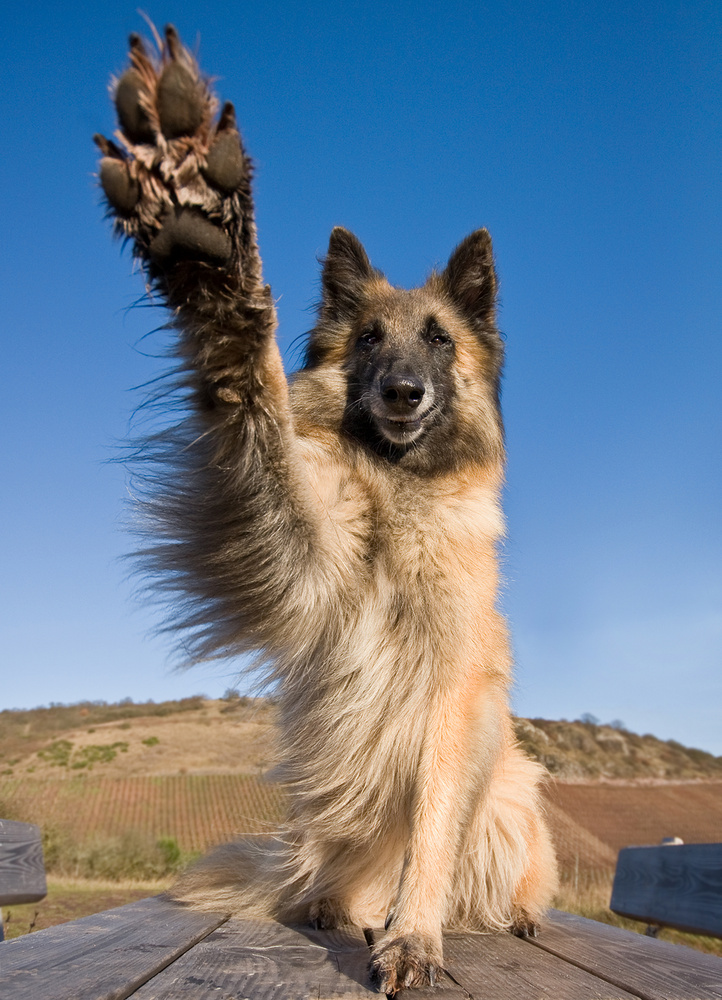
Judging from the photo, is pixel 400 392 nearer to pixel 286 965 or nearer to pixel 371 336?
pixel 371 336

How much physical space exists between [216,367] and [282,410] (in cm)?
27

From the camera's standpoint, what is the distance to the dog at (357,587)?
7.61 ft

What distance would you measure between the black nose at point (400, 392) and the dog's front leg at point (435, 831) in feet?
4.03

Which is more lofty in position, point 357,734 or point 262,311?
point 262,311

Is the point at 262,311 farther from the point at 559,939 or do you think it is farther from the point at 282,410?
the point at 559,939

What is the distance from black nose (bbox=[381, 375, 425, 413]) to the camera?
3.23 metres

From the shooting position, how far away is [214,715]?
53.0 ft

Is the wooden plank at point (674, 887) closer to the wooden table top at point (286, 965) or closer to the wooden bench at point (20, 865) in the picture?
the wooden table top at point (286, 965)

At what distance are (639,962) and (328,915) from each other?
53.2 inches

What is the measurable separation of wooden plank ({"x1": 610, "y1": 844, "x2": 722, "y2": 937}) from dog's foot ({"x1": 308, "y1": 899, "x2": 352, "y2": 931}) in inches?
54.9

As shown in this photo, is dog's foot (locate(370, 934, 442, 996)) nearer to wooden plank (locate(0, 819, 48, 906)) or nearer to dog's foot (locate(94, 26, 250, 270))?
wooden plank (locate(0, 819, 48, 906))

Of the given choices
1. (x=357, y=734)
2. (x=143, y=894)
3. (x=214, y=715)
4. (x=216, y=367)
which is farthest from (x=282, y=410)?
(x=214, y=715)

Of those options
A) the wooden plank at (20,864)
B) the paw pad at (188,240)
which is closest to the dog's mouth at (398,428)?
the paw pad at (188,240)

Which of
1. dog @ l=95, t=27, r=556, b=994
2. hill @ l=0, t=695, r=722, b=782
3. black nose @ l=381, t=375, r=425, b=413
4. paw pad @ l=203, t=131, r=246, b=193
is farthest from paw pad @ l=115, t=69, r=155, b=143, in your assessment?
hill @ l=0, t=695, r=722, b=782
